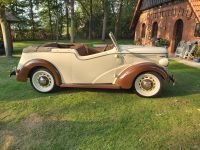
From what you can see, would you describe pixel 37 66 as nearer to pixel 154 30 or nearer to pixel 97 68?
pixel 97 68

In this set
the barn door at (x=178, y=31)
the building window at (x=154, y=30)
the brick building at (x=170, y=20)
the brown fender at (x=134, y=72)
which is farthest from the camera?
the building window at (x=154, y=30)

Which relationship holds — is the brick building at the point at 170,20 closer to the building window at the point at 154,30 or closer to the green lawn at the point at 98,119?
the building window at the point at 154,30

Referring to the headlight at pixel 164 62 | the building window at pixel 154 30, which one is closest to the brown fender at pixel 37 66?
the headlight at pixel 164 62

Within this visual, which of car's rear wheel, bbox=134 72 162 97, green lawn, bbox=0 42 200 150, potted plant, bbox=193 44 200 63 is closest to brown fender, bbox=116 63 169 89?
car's rear wheel, bbox=134 72 162 97

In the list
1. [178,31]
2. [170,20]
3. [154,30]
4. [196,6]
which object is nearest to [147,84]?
[196,6]

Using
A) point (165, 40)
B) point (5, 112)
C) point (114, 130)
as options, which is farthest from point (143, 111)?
point (165, 40)

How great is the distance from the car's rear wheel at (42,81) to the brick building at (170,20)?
8458mm

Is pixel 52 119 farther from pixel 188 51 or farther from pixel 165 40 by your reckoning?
pixel 165 40

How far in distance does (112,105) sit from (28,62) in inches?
A: 89.5

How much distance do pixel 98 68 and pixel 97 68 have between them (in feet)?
0.08

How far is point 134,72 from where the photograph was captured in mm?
5289

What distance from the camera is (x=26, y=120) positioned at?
4.43 meters

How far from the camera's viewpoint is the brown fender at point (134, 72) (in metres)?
5.28

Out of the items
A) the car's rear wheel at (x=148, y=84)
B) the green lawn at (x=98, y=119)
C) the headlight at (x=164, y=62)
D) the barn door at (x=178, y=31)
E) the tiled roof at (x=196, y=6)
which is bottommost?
the green lawn at (x=98, y=119)
